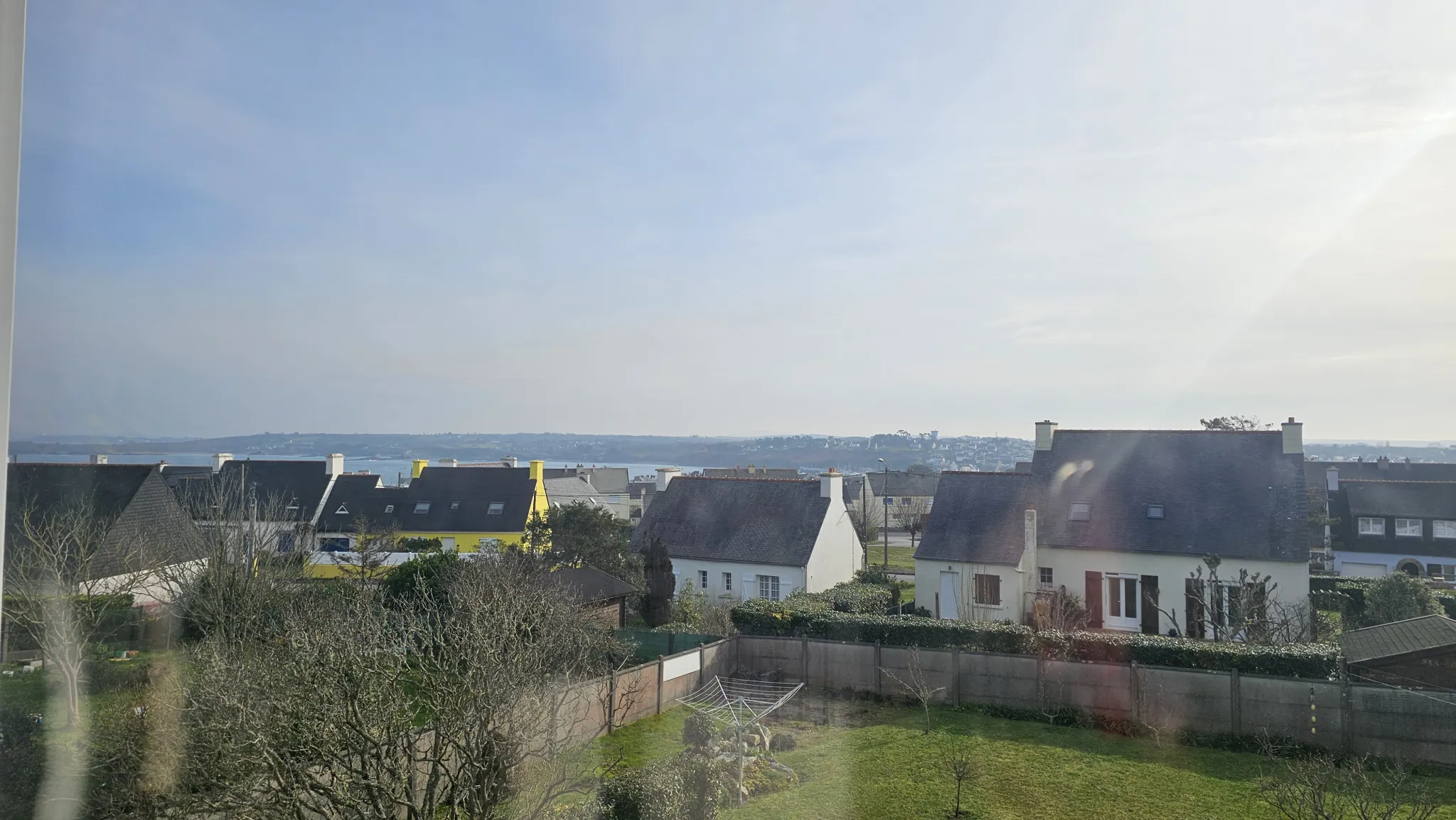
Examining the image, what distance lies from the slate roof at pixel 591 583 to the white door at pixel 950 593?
20.2ft

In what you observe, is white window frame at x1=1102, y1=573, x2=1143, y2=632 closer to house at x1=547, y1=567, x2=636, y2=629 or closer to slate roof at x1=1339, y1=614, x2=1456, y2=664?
slate roof at x1=1339, y1=614, x2=1456, y2=664

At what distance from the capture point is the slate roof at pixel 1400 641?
919cm

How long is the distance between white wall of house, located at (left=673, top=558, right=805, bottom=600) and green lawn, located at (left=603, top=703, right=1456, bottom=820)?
7.19m

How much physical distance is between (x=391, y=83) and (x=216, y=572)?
28.8 ft

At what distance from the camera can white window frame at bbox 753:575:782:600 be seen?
18281 millimetres

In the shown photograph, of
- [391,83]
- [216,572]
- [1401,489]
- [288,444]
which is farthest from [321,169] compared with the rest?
[1401,489]

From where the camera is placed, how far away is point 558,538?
1822 cm

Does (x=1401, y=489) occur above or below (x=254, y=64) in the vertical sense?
below

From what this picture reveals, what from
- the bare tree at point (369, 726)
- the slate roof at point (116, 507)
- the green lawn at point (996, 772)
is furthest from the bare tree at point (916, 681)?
the slate roof at point (116, 507)

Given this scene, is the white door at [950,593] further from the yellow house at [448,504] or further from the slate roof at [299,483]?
the slate roof at [299,483]

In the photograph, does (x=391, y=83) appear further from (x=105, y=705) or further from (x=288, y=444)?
(x=105, y=705)

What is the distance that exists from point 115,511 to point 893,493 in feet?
150

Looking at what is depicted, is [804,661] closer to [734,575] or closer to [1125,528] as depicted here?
[734,575]

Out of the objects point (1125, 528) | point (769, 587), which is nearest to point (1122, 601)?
point (1125, 528)
